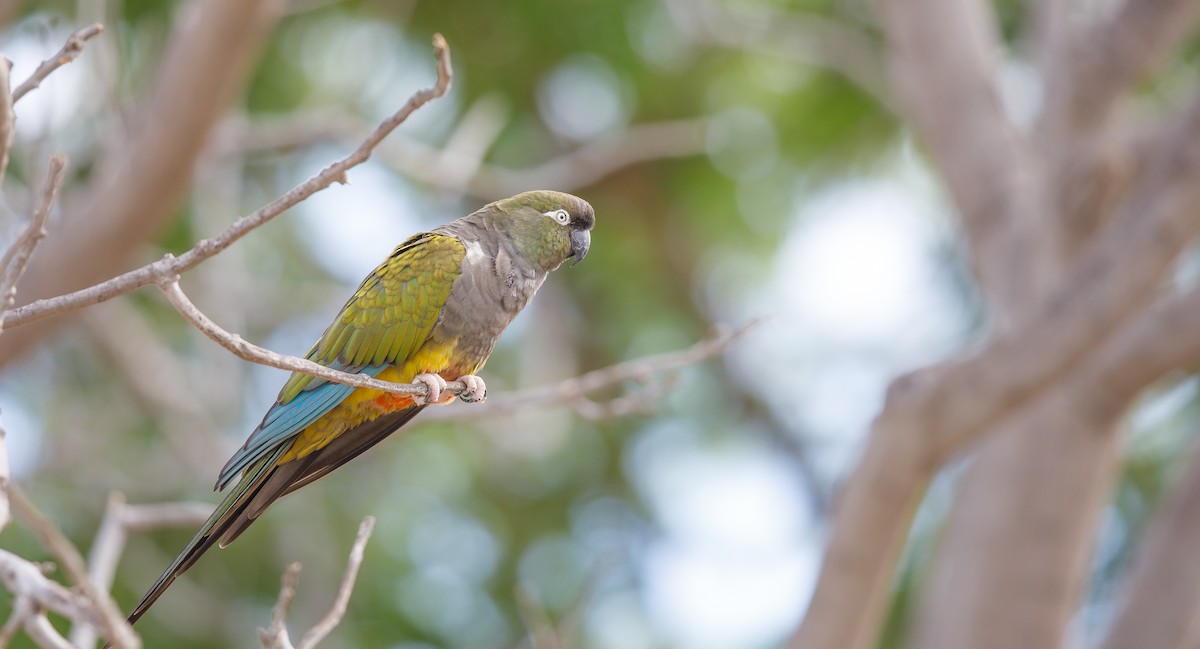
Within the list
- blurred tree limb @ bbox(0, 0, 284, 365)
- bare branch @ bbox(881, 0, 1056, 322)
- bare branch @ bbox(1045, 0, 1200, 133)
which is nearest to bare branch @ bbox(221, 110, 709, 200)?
blurred tree limb @ bbox(0, 0, 284, 365)

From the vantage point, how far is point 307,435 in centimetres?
353

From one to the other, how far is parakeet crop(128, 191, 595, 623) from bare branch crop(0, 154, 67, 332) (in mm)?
1173

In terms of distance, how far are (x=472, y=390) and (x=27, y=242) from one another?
165 centimetres

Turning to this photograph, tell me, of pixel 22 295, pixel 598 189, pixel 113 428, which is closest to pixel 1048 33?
pixel 598 189

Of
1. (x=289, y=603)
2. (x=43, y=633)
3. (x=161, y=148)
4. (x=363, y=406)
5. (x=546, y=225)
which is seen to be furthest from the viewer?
(x=161, y=148)

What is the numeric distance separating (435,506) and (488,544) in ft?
1.90

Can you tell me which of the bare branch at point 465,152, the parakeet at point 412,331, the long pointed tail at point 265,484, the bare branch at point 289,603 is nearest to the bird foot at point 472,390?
the parakeet at point 412,331

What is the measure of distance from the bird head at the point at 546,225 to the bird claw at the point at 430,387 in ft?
1.78

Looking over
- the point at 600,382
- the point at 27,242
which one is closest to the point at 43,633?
the point at 27,242

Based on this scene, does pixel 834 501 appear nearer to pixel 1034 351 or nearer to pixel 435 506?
pixel 1034 351

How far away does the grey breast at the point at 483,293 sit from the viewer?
3.64 meters

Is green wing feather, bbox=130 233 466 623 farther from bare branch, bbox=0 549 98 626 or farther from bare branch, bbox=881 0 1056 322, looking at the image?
bare branch, bbox=881 0 1056 322

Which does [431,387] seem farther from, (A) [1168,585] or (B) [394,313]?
(A) [1168,585]

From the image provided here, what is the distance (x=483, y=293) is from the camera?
367cm
